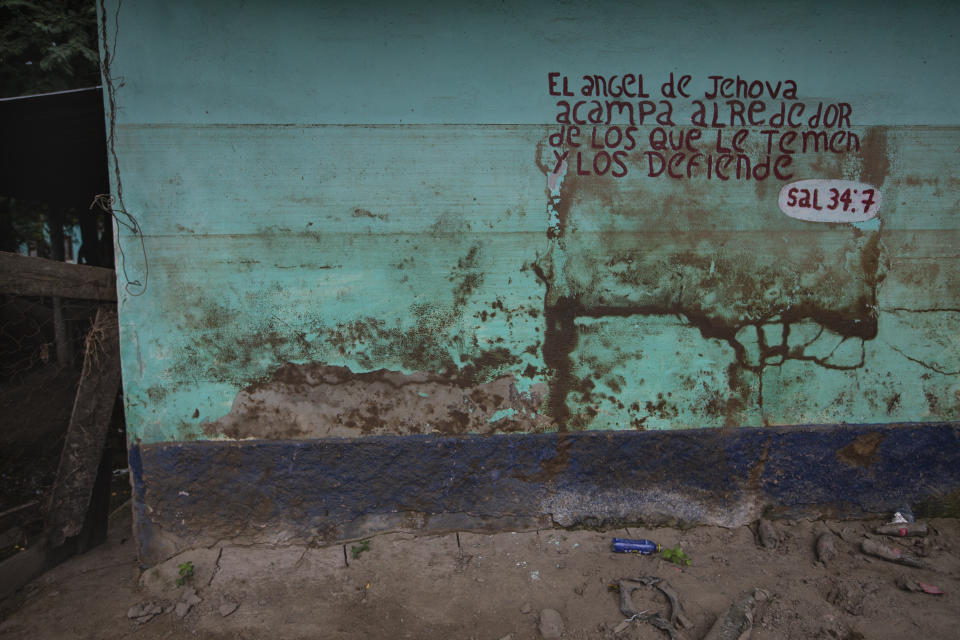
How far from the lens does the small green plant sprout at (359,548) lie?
2.73 m

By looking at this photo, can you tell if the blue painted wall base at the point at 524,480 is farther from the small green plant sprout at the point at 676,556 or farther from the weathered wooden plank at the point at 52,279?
the weathered wooden plank at the point at 52,279

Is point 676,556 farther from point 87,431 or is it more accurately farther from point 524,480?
point 87,431

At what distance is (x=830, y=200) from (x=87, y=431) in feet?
13.5

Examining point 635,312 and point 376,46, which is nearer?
point 376,46

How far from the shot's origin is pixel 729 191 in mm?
2777

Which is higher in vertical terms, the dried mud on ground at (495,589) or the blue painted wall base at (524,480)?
the blue painted wall base at (524,480)

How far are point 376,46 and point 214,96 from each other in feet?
2.69

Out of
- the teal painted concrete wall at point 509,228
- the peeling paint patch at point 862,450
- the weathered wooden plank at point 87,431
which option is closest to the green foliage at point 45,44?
the teal painted concrete wall at point 509,228

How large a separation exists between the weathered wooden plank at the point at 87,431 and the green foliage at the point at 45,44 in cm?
199

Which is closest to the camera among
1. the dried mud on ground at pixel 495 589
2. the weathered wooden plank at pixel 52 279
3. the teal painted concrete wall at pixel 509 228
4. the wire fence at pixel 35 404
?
the dried mud on ground at pixel 495 589

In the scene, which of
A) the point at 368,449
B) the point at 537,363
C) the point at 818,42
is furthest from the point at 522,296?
the point at 818,42

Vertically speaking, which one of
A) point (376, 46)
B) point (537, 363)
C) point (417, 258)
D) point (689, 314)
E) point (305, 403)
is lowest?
point (305, 403)

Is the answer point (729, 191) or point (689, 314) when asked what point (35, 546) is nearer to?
point (689, 314)

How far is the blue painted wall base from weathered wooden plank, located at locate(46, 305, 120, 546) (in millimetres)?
333
